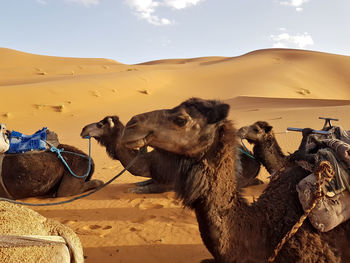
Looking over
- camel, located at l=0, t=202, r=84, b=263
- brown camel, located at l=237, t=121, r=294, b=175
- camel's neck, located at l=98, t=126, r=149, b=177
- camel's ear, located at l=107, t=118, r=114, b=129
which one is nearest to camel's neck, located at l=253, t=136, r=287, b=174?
brown camel, located at l=237, t=121, r=294, b=175

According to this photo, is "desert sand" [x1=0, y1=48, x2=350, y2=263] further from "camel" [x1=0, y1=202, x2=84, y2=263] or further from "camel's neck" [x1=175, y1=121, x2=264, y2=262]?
"camel" [x1=0, y1=202, x2=84, y2=263]

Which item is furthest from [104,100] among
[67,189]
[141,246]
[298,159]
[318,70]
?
[318,70]

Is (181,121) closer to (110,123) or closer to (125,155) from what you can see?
(125,155)

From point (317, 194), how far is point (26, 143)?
4.98 meters

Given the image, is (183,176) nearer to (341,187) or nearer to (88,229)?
(341,187)

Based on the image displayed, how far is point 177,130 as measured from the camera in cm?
203

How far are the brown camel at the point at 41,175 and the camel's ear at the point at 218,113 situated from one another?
4.11 m

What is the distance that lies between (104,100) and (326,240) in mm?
21993

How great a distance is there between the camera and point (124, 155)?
537 cm

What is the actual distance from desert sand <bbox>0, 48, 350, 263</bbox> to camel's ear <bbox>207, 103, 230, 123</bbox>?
298mm

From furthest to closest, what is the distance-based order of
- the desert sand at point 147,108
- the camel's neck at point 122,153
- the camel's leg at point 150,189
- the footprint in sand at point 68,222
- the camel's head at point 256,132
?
the camel's leg at point 150,189, the camel's neck at point 122,153, the camel's head at point 256,132, the footprint in sand at point 68,222, the desert sand at point 147,108

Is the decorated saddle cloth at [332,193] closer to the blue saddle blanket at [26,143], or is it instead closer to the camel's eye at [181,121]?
the camel's eye at [181,121]

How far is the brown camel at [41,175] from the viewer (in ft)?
16.2

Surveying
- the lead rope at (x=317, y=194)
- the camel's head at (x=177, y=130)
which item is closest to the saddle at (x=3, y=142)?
the camel's head at (x=177, y=130)
